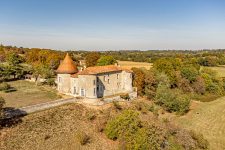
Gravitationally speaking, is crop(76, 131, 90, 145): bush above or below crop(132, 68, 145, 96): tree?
below

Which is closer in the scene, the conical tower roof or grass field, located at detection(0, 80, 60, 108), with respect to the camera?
grass field, located at detection(0, 80, 60, 108)

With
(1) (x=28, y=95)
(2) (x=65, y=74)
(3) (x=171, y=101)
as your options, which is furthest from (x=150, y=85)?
(1) (x=28, y=95)

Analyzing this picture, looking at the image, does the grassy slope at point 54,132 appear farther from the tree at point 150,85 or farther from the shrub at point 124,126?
the tree at point 150,85

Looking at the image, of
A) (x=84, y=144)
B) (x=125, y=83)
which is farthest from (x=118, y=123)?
(x=125, y=83)

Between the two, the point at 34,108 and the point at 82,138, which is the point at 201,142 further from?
the point at 34,108

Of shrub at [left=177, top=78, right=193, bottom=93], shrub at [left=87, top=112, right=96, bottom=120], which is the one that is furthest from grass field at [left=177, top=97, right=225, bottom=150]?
shrub at [left=87, top=112, right=96, bottom=120]

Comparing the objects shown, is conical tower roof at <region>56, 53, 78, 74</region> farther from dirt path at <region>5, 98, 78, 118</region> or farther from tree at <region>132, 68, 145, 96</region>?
tree at <region>132, 68, 145, 96</region>

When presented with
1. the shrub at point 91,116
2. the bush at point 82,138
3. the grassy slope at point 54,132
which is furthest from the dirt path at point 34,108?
the bush at point 82,138

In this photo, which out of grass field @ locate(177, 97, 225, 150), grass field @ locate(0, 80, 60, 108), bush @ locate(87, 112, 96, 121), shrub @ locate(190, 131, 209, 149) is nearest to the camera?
shrub @ locate(190, 131, 209, 149)

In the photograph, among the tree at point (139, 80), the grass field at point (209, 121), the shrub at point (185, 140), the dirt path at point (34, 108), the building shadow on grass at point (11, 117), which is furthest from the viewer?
the tree at point (139, 80)
